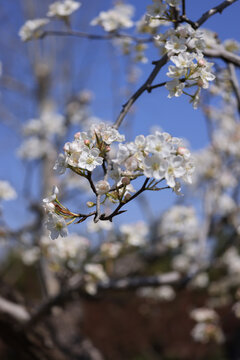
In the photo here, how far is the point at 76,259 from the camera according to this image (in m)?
2.49

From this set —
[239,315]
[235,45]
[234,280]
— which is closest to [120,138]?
[235,45]

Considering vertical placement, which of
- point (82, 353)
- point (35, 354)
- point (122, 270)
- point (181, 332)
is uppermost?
point (181, 332)

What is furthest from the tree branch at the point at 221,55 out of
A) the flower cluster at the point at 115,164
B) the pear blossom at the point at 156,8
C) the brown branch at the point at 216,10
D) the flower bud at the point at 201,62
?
the flower cluster at the point at 115,164

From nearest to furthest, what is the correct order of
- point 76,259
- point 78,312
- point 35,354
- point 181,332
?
point 76,259 → point 35,354 → point 78,312 → point 181,332

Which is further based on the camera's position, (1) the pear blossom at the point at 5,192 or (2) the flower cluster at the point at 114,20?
(1) the pear blossom at the point at 5,192

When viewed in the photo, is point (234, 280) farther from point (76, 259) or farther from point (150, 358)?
point (150, 358)

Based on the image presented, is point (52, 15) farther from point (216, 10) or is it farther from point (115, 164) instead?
point (115, 164)

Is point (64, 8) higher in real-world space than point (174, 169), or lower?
higher

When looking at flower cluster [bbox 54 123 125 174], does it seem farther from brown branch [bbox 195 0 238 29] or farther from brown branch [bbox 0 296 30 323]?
brown branch [bbox 0 296 30 323]

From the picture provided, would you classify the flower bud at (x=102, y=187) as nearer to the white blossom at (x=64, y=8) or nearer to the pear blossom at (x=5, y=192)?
the white blossom at (x=64, y=8)

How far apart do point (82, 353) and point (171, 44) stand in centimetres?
287

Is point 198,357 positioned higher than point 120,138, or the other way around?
point 198,357

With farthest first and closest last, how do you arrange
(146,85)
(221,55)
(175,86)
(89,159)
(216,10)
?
(221,55)
(216,10)
(146,85)
(175,86)
(89,159)

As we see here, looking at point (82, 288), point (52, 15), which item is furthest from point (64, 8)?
point (82, 288)
